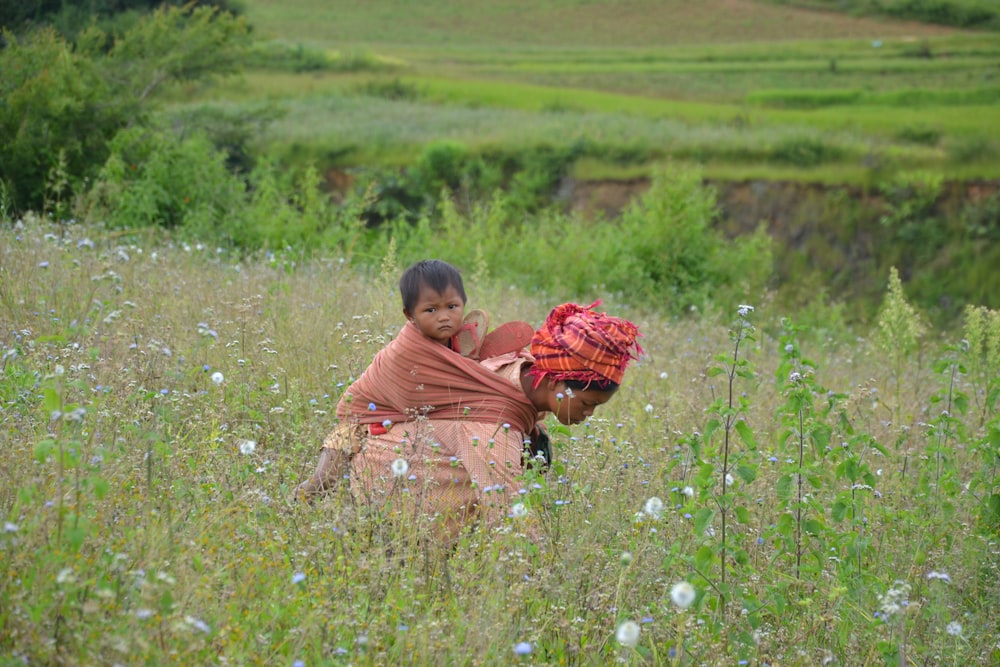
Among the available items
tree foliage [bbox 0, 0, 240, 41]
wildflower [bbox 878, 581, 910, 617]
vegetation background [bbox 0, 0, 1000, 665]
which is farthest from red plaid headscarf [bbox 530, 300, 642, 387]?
tree foliage [bbox 0, 0, 240, 41]

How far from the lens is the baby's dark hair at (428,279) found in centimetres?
383

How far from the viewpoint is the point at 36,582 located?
2.43 metres

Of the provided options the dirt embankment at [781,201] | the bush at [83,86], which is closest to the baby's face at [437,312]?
the bush at [83,86]

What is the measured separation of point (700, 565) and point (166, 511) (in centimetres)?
161

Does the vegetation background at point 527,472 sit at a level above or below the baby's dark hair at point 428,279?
below

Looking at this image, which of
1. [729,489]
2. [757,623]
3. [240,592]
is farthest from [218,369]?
[757,623]

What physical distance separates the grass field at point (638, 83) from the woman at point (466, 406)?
1439 cm

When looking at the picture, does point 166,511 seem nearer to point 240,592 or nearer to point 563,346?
point 240,592

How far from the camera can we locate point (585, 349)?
145 inches

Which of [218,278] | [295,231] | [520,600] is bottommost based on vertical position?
[295,231]

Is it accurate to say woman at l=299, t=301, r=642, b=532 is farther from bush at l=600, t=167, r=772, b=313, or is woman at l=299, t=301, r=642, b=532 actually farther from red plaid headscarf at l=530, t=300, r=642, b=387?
bush at l=600, t=167, r=772, b=313

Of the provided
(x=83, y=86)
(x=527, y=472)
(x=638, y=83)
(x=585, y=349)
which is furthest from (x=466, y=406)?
(x=638, y=83)

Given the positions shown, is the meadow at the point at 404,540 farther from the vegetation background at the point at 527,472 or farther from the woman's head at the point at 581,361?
the woman's head at the point at 581,361

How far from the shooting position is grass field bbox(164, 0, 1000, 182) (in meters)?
23.2
